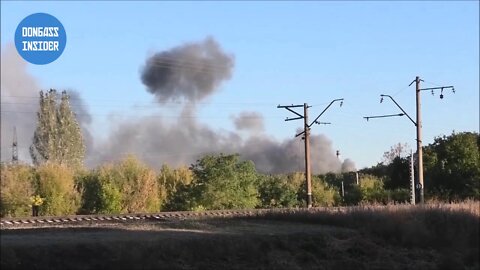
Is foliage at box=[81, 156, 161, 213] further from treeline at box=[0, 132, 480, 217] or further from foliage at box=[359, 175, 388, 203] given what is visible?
foliage at box=[359, 175, 388, 203]

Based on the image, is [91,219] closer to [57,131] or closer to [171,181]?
[171,181]

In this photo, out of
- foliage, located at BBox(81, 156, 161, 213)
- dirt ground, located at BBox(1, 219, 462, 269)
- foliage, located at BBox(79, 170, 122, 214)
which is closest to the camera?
dirt ground, located at BBox(1, 219, 462, 269)

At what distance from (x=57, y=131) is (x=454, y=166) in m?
41.8

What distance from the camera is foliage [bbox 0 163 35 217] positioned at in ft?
136

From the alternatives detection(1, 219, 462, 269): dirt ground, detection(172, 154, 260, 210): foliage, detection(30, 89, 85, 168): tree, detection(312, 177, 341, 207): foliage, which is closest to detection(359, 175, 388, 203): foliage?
detection(312, 177, 341, 207): foliage

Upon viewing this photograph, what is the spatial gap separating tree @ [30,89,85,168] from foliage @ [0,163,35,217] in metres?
24.0

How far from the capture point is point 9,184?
1682 inches

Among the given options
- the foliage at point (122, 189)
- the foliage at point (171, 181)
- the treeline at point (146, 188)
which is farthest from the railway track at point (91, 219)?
the foliage at point (171, 181)

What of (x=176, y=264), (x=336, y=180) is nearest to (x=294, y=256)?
(x=176, y=264)

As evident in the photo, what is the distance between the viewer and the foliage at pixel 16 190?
41.5 m

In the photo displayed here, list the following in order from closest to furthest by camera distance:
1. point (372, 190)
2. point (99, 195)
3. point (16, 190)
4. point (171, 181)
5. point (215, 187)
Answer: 1. point (16, 190)
2. point (99, 195)
3. point (215, 187)
4. point (171, 181)
5. point (372, 190)

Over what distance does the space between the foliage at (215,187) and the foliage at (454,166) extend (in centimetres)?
A: 2009

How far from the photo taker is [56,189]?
50.8 meters

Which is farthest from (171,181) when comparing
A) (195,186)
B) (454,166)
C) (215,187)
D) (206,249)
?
(206,249)
